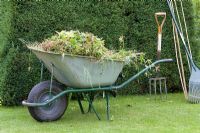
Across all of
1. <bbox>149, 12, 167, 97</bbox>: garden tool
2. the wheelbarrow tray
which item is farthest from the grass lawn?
the wheelbarrow tray

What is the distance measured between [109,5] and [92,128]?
2373 millimetres

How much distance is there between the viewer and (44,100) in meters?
5.26

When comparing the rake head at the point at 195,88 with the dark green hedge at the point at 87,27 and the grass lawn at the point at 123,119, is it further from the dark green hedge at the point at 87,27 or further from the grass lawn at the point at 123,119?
the dark green hedge at the point at 87,27

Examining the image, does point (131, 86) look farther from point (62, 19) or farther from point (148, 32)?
point (62, 19)

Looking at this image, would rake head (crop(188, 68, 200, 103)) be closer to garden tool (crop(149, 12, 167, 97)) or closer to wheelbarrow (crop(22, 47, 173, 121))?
garden tool (crop(149, 12, 167, 97))

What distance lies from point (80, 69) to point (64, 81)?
1.10ft

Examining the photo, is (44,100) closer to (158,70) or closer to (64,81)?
(64,81)

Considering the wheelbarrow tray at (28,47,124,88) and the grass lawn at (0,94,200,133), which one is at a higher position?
the wheelbarrow tray at (28,47,124,88)

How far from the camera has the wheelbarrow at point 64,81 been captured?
5.00 m

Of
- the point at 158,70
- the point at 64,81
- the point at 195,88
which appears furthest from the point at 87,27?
the point at 195,88

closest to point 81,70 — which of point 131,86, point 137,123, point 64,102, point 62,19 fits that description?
point 64,102

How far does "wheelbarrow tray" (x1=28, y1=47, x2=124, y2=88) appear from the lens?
4953 millimetres

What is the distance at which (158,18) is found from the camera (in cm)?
704

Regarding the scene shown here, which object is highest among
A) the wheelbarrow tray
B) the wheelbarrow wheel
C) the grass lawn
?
the wheelbarrow tray
